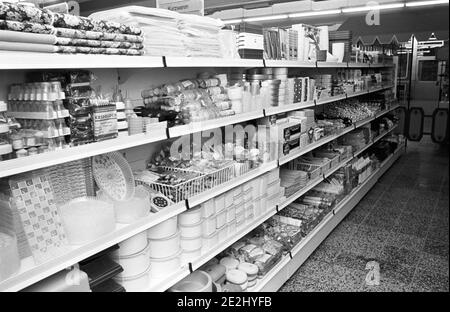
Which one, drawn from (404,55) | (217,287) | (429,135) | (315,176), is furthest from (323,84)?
(429,135)

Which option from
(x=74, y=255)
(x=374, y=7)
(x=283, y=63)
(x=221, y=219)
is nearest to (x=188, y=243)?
(x=221, y=219)

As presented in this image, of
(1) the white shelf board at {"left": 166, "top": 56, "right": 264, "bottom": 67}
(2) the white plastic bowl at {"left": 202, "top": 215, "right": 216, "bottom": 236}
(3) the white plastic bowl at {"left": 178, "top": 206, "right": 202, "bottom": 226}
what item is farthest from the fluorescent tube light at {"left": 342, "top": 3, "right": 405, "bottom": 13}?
(3) the white plastic bowl at {"left": 178, "top": 206, "right": 202, "bottom": 226}

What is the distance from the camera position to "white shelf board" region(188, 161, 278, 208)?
209 cm

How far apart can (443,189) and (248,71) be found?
3.93m

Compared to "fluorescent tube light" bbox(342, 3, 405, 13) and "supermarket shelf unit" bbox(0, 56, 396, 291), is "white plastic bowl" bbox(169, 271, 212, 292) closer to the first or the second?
"supermarket shelf unit" bbox(0, 56, 396, 291)

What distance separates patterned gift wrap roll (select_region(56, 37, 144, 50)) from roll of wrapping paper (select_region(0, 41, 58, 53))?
2.0 inches

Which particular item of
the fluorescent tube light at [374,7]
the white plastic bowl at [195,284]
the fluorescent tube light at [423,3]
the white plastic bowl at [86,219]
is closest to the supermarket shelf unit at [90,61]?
the white plastic bowl at [86,219]

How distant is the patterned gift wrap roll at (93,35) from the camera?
4.63 feet

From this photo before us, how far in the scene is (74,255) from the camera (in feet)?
4.75

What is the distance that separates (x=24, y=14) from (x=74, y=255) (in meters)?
0.89

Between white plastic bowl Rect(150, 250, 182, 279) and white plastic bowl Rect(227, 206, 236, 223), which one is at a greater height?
white plastic bowl Rect(227, 206, 236, 223)

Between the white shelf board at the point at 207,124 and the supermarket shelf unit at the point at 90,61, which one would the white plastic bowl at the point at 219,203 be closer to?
the white shelf board at the point at 207,124

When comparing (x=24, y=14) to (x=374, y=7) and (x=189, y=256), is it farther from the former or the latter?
(x=374, y=7)
